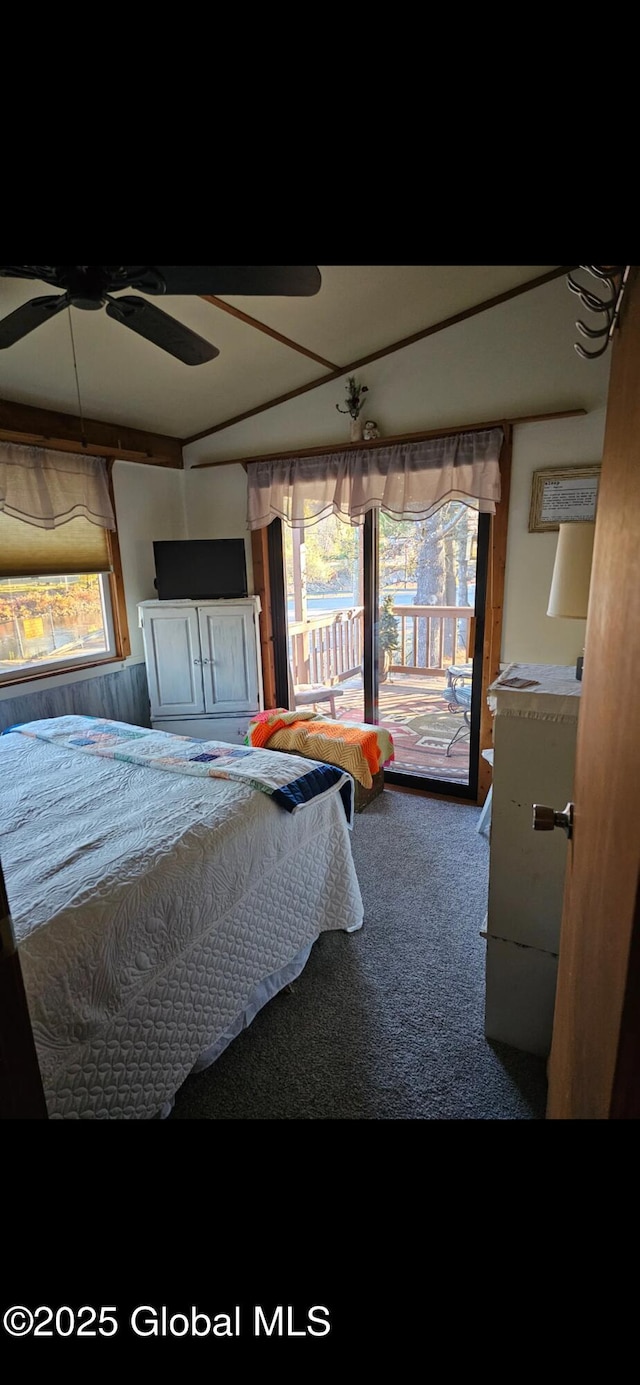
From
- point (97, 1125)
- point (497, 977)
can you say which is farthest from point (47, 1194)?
point (497, 977)

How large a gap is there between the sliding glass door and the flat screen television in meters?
0.31

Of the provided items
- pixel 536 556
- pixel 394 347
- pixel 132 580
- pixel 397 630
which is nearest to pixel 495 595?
pixel 536 556

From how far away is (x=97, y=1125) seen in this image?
67 cm

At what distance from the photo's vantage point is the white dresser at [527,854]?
153 cm

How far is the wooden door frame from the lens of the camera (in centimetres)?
301

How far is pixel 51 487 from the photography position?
319cm

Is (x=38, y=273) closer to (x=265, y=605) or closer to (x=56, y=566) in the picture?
(x=56, y=566)

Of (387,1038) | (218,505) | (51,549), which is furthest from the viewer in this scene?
(218,505)

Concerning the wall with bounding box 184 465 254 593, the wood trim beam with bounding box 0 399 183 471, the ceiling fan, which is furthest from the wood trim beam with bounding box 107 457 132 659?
the ceiling fan

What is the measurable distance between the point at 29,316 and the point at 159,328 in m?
0.38

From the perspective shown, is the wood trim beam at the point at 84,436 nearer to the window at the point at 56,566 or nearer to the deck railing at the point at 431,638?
the window at the point at 56,566

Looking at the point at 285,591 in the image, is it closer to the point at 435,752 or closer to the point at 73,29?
the point at 435,752

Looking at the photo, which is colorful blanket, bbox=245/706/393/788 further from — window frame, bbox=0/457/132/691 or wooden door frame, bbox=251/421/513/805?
window frame, bbox=0/457/132/691

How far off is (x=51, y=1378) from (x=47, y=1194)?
151 millimetres
